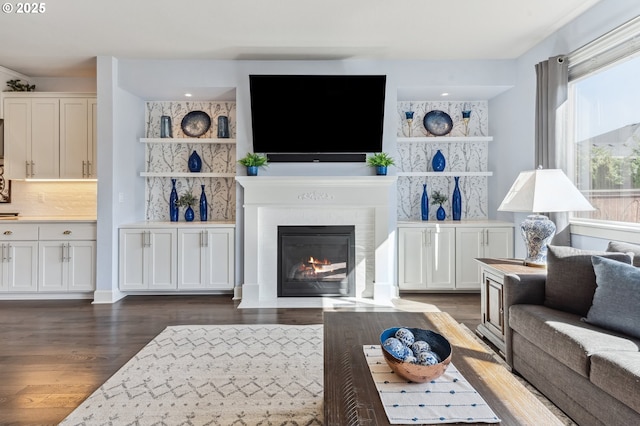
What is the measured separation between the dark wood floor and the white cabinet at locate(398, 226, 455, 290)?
0.56 ft

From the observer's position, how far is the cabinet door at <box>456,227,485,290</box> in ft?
14.0

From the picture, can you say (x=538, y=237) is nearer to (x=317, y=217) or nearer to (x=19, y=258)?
(x=317, y=217)

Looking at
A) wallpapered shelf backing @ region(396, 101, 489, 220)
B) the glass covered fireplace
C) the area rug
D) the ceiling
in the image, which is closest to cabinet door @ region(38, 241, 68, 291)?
the area rug

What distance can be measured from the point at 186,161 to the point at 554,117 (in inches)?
165

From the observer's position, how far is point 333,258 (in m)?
4.20

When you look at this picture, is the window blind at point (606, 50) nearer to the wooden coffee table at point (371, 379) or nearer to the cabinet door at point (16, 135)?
the wooden coffee table at point (371, 379)

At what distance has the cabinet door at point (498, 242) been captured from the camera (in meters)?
4.22

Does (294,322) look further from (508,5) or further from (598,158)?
(508,5)

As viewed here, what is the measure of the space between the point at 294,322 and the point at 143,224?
2237 millimetres

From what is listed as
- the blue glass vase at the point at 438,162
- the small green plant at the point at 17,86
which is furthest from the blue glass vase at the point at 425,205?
the small green plant at the point at 17,86

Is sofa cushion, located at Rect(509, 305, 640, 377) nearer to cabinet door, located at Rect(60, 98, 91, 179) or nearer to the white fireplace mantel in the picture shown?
Result: the white fireplace mantel

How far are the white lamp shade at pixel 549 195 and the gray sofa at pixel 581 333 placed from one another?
382mm

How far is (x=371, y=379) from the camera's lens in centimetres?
142

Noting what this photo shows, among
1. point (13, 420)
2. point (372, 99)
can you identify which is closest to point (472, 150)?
point (372, 99)
